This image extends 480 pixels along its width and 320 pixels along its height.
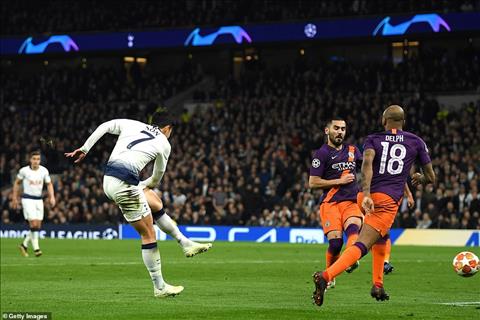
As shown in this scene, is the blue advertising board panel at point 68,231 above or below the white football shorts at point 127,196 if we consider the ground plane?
below

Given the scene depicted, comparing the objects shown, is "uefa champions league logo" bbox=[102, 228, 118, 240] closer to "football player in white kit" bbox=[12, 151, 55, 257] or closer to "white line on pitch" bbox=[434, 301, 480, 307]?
"football player in white kit" bbox=[12, 151, 55, 257]

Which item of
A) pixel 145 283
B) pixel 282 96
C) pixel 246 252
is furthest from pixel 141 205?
pixel 282 96

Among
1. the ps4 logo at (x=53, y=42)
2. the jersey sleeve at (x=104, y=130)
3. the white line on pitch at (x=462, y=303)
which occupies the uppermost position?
the ps4 logo at (x=53, y=42)

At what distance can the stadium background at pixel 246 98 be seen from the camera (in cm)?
3678

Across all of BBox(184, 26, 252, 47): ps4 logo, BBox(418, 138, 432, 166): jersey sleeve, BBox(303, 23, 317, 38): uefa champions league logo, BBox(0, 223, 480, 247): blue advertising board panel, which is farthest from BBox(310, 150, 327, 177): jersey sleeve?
BBox(184, 26, 252, 47): ps4 logo

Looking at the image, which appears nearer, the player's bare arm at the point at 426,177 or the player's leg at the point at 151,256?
the player's bare arm at the point at 426,177

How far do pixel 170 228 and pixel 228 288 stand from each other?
7.20 feet

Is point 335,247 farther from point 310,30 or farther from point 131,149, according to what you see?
point 310,30

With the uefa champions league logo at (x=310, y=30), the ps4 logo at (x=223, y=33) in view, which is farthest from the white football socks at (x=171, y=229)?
the ps4 logo at (x=223, y=33)

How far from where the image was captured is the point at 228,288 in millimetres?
16156

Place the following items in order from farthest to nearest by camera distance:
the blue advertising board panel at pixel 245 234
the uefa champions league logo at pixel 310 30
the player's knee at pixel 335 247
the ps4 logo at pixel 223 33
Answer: the ps4 logo at pixel 223 33 → the uefa champions league logo at pixel 310 30 → the blue advertising board panel at pixel 245 234 → the player's knee at pixel 335 247

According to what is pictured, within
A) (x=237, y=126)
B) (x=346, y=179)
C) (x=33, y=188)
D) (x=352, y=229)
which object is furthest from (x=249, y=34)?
(x=352, y=229)

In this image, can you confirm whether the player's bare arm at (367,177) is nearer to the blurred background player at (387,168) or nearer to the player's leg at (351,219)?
the blurred background player at (387,168)

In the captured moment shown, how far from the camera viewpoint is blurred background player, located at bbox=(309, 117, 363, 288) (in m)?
15.8
